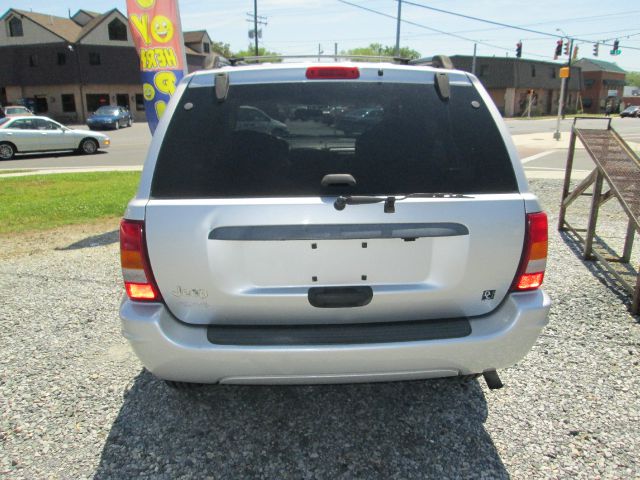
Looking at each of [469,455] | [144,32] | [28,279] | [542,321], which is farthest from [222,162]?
[144,32]

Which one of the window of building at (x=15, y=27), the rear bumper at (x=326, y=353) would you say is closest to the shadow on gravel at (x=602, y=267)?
the rear bumper at (x=326, y=353)

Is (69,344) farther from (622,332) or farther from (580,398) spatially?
(622,332)

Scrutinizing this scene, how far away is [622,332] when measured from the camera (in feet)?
13.3

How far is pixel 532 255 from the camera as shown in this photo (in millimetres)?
2391

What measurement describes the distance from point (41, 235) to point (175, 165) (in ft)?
20.4

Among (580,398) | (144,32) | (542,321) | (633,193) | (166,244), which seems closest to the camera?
(166,244)

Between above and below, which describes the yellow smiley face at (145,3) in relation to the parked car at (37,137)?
above

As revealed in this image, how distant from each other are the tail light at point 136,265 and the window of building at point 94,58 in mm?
51107

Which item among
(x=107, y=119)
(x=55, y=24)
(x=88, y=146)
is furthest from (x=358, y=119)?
(x=55, y=24)

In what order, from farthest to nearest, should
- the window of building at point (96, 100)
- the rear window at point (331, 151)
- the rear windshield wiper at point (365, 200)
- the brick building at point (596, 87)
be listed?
the brick building at point (596, 87) < the window of building at point (96, 100) < the rear window at point (331, 151) < the rear windshield wiper at point (365, 200)

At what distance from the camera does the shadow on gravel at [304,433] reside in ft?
8.35

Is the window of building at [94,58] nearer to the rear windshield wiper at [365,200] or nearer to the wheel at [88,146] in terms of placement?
the wheel at [88,146]

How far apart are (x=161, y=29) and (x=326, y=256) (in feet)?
21.3

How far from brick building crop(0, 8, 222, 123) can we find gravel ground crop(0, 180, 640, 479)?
4878 centimetres
